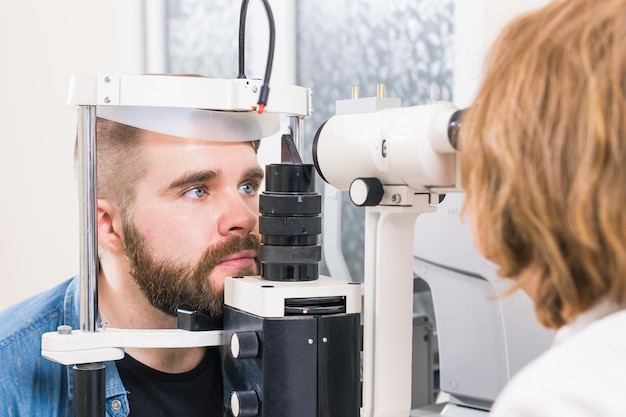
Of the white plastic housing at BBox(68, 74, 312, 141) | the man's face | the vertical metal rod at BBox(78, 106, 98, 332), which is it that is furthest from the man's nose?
the vertical metal rod at BBox(78, 106, 98, 332)

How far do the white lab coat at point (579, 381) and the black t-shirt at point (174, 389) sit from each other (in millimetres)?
728

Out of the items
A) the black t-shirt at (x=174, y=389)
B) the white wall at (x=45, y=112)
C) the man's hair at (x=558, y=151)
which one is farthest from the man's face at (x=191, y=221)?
the white wall at (x=45, y=112)

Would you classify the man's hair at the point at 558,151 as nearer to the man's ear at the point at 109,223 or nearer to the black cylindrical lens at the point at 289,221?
the black cylindrical lens at the point at 289,221

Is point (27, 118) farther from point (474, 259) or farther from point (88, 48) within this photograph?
point (474, 259)

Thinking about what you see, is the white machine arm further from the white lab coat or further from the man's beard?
the white lab coat

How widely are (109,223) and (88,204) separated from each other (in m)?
0.21

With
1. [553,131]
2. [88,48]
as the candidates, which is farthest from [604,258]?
[88,48]

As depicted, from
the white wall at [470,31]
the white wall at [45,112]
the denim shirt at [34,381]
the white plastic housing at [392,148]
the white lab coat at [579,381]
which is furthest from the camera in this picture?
the white wall at [45,112]

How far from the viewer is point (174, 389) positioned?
1.27 metres

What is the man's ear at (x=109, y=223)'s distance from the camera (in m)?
1.26

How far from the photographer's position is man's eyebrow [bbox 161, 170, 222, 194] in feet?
3.97

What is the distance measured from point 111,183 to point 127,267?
0.13 metres

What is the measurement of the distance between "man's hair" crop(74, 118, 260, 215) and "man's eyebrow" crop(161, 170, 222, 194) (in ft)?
0.19

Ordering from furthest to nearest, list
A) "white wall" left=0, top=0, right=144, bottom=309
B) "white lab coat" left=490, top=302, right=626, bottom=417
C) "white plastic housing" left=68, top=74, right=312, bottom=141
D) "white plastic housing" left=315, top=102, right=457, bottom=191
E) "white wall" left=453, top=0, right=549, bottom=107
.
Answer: "white wall" left=0, top=0, right=144, bottom=309
"white wall" left=453, top=0, right=549, bottom=107
"white plastic housing" left=68, top=74, right=312, bottom=141
"white plastic housing" left=315, top=102, right=457, bottom=191
"white lab coat" left=490, top=302, right=626, bottom=417
